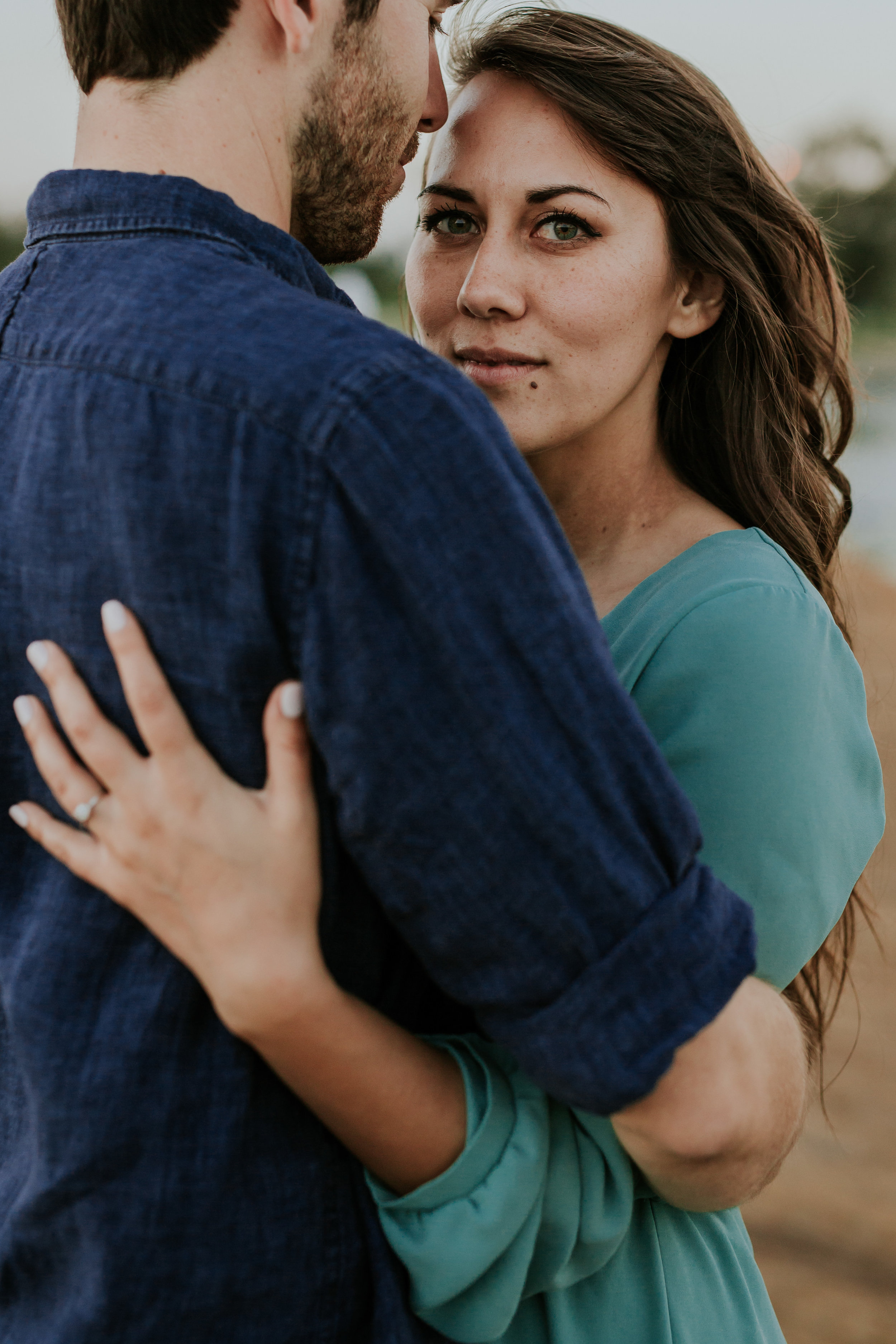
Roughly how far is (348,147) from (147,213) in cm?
28

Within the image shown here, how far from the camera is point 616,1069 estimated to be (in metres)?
0.84

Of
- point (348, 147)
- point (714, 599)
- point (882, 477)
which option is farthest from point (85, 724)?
point (882, 477)

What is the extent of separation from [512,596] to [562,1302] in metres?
0.80

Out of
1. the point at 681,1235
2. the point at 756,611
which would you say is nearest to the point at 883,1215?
the point at 681,1235

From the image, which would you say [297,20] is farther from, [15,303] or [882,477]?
[882,477]

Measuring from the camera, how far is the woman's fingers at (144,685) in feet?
2.84

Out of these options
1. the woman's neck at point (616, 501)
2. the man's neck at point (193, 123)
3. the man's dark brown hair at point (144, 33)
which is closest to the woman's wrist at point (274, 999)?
the man's neck at point (193, 123)

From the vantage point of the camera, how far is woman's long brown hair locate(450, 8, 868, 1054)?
1.73 metres

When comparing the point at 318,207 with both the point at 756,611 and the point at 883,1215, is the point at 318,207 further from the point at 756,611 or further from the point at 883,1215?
the point at 883,1215

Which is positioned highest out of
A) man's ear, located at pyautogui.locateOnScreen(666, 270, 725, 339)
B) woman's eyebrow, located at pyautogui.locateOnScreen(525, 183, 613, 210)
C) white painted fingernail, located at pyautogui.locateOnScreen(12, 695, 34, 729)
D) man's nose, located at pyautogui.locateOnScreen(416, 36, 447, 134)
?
man's nose, located at pyautogui.locateOnScreen(416, 36, 447, 134)

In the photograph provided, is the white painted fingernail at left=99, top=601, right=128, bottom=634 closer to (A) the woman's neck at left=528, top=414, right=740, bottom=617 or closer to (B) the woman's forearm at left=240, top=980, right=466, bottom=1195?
(B) the woman's forearm at left=240, top=980, right=466, bottom=1195

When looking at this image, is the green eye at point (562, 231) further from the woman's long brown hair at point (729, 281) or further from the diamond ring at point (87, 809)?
the diamond ring at point (87, 809)

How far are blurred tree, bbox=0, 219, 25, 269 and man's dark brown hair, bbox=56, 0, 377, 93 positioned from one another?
18829 mm

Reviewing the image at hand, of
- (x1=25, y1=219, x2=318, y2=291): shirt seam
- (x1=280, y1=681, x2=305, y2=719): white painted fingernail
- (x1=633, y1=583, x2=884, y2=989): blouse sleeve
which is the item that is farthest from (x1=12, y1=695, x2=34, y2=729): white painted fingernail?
(x1=633, y1=583, x2=884, y2=989): blouse sleeve
